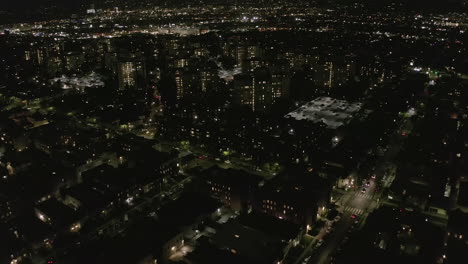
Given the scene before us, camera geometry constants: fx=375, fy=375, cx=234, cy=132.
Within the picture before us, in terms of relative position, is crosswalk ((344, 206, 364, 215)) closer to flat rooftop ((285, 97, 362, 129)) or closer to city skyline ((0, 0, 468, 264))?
city skyline ((0, 0, 468, 264))

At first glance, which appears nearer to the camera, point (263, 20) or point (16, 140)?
point (16, 140)

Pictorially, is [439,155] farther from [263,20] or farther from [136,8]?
[136,8]

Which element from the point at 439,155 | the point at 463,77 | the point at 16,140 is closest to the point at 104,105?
the point at 16,140

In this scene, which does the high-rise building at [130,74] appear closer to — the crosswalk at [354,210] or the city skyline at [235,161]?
the city skyline at [235,161]

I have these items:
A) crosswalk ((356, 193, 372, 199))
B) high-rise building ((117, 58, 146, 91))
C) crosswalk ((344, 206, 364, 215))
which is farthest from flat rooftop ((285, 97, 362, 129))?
high-rise building ((117, 58, 146, 91))

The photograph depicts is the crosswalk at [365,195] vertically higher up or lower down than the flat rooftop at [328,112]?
lower down

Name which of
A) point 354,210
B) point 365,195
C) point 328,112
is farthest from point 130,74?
point 354,210

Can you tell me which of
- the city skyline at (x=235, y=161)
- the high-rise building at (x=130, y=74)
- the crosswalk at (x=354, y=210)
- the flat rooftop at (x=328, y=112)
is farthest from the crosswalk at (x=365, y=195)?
the high-rise building at (x=130, y=74)

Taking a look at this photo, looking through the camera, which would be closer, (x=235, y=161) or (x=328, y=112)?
(x=235, y=161)

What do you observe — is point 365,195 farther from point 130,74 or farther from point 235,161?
point 130,74
